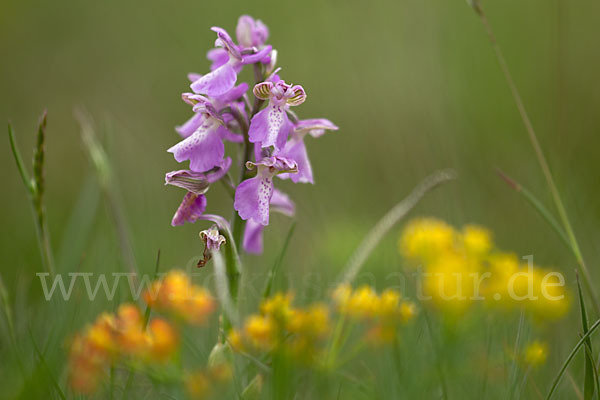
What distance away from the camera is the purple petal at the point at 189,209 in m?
1.65

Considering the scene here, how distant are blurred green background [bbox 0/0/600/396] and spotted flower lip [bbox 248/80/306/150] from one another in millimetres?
882

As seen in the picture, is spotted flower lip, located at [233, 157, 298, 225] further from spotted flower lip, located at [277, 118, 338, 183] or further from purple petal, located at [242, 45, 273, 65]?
purple petal, located at [242, 45, 273, 65]

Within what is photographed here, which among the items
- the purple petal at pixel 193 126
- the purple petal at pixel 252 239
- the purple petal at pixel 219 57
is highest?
the purple petal at pixel 219 57

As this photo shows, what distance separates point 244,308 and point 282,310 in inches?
36.4

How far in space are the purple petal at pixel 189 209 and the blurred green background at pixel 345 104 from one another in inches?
32.2

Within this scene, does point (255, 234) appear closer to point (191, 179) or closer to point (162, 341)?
point (191, 179)

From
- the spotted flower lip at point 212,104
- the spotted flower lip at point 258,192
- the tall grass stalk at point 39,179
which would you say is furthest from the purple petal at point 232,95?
the tall grass stalk at point 39,179

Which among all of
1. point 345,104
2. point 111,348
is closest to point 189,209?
point 111,348

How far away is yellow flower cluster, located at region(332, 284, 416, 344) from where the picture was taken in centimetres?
151

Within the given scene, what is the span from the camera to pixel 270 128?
1.59m

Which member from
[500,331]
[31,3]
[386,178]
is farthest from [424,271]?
[31,3]

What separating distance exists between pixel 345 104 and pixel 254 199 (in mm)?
4078

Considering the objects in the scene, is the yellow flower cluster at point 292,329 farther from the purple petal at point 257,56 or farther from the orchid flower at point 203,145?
the purple petal at point 257,56

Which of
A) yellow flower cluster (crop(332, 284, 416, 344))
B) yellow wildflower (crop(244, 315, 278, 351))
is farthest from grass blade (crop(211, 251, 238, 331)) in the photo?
yellow flower cluster (crop(332, 284, 416, 344))
